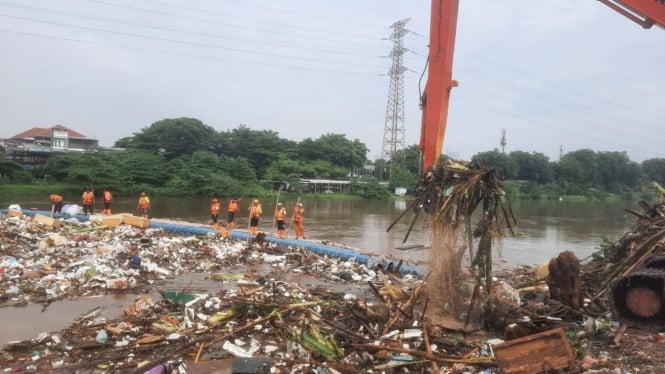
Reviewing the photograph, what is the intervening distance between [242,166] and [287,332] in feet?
121

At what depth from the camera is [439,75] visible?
6.73 m

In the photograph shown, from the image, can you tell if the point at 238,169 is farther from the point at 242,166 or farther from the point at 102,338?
the point at 102,338

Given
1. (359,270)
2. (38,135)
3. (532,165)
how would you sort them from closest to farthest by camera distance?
(359,270) < (38,135) < (532,165)

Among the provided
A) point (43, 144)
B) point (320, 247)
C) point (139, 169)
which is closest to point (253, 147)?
point (139, 169)

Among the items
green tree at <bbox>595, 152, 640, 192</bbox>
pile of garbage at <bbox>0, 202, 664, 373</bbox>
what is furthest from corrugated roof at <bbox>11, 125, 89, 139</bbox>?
green tree at <bbox>595, 152, 640, 192</bbox>

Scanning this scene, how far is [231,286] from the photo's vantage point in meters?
8.87

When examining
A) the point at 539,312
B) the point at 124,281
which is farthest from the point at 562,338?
the point at 124,281

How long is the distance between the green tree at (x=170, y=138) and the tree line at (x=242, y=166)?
9cm

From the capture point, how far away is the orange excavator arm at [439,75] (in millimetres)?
6680

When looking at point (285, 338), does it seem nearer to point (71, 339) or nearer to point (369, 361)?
point (369, 361)

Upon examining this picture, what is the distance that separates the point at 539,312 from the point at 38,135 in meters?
57.0

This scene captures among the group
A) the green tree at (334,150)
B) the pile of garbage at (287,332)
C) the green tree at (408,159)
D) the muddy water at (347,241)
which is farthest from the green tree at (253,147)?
the pile of garbage at (287,332)

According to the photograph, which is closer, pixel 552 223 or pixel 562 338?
pixel 562 338

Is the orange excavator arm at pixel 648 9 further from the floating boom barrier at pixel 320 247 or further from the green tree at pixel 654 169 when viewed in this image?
the green tree at pixel 654 169
